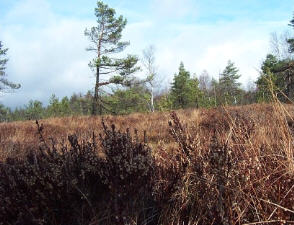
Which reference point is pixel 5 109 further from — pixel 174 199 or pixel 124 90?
pixel 174 199

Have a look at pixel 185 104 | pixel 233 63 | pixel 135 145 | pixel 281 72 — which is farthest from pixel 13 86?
pixel 233 63

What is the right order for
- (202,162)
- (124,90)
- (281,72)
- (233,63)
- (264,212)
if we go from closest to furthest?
(264,212) → (202,162) → (124,90) → (281,72) → (233,63)

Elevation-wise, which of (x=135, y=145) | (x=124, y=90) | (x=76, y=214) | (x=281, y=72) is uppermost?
(x=281, y=72)

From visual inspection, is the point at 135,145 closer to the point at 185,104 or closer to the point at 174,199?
the point at 174,199

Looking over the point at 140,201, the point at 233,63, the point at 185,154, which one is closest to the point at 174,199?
the point at 140,201

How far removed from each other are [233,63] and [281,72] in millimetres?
28063

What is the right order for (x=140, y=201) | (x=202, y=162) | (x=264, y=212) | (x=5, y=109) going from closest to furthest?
(x=264, y=212), (x=140, y=201), (x=202, y=162), (x=5, y=109)

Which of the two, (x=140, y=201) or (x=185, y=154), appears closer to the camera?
(x=140, y=201)

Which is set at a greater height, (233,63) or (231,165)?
(233,63)

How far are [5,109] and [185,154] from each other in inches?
1410

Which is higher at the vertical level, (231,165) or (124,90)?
(124,90)

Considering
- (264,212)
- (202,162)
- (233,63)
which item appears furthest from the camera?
(233,63)

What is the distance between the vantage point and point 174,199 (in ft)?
6.28

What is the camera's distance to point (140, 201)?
6.23 feet
